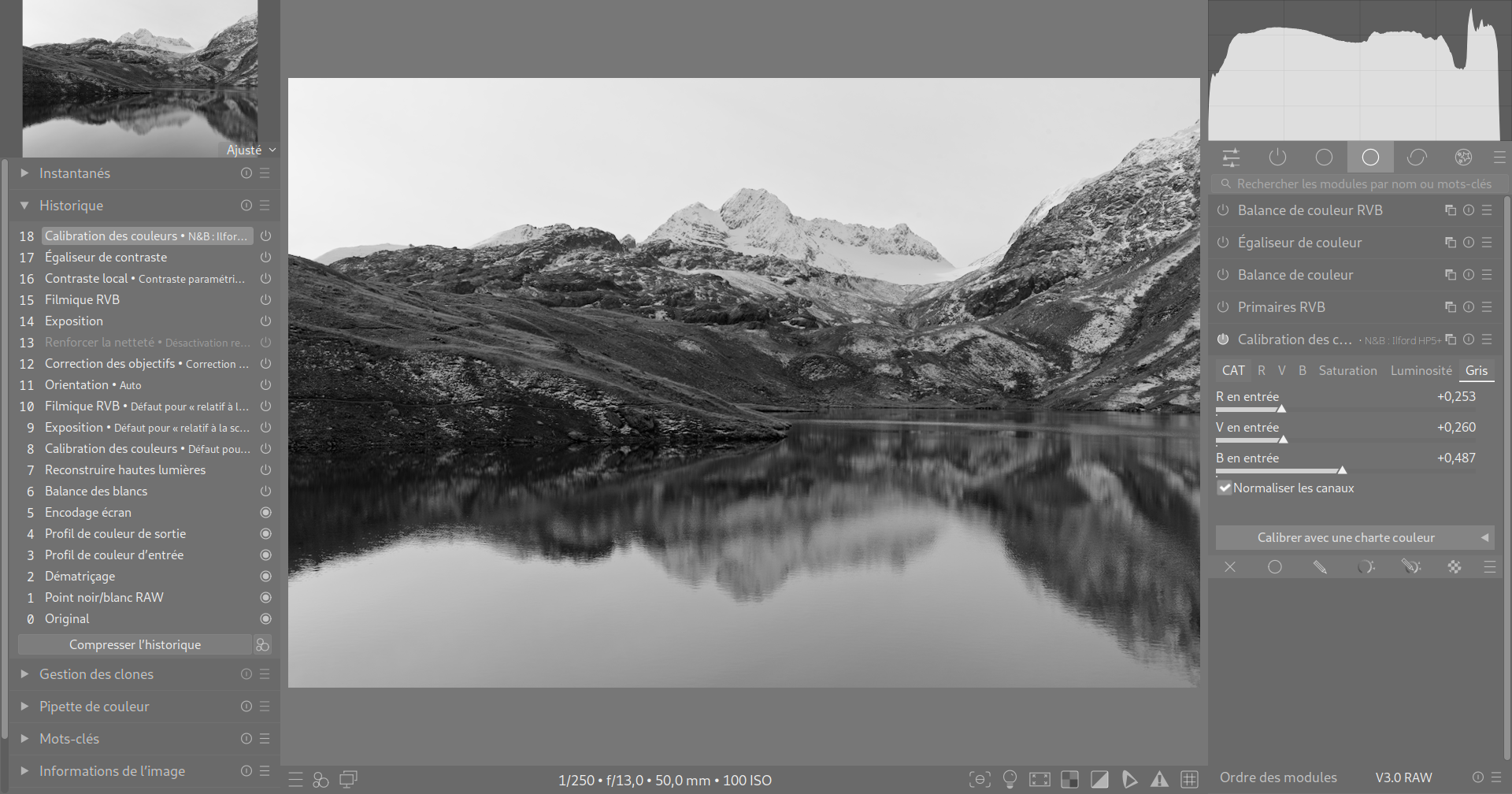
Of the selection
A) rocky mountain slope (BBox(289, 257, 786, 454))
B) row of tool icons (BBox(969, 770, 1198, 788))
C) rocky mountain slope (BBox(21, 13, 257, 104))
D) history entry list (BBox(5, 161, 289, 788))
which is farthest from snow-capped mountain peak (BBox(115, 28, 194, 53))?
rocky mountain slope (BBox(289, 257, 786, 454))

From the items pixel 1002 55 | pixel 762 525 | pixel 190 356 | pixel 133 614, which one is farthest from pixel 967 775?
pixel 762 525

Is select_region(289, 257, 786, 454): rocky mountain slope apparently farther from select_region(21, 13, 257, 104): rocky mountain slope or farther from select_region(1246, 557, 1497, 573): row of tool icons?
select_region(1246, 557, 1497, 573): row of tool icons

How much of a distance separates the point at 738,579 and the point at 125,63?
33.4 metres

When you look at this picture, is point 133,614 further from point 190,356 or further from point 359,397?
point 359,397

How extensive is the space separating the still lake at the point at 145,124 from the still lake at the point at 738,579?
14.5 m

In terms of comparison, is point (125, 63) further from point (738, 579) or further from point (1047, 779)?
point (1047, 779)

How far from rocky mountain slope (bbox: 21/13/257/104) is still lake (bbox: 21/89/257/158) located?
1.67 feet

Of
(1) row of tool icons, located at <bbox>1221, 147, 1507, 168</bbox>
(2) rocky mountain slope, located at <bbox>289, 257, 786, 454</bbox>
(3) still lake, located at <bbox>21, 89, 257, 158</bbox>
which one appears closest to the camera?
(1) row of tool icons, located at <bbox>1221, 147, 1507, 168</bbox>

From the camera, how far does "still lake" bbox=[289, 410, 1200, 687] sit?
22.7 meters

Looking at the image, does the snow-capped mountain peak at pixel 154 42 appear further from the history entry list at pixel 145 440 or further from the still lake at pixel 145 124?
the history entry list at pixel 145 440

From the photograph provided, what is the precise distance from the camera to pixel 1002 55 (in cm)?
1900

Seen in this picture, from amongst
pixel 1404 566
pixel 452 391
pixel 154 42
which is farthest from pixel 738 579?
pixel 452 391

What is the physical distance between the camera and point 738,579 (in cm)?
3366

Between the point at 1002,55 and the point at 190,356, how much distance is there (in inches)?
804
